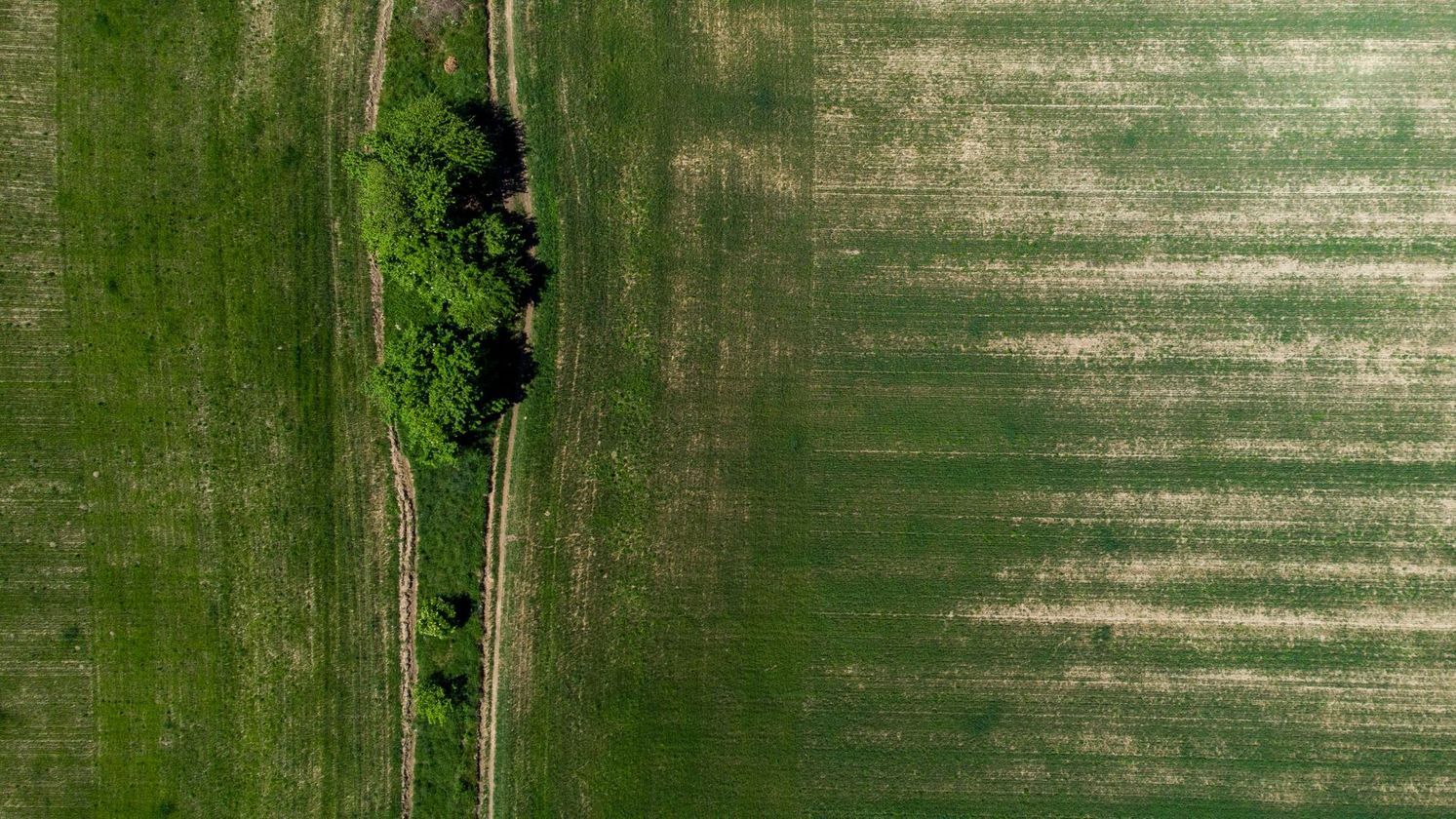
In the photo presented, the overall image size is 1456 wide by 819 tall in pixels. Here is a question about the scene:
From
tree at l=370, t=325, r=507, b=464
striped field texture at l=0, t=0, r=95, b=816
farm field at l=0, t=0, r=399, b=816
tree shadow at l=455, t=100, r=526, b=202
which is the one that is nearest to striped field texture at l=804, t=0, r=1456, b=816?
tree shadow at l=455, t=100, r=526, b=202

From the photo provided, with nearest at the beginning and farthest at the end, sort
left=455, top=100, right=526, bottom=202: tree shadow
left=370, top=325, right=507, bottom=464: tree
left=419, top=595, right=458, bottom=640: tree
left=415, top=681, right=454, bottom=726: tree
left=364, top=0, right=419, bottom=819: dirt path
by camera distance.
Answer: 1. left=370, top=325, right=507, bottom=464: tree
2. left=415, top=681, right=454, bottom=726: tree
3. left=419, top=595, right=458, bottom=640: tree
4. left=364, top=0, right=419, bottom=819: dirt path
5. left=455, top=100, right=526, bottom=202: tree shadow

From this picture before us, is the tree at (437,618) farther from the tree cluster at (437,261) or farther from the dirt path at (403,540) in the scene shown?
the tree cluster at (437,261)

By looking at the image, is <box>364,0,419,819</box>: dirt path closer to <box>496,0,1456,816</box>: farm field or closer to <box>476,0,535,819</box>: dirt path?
<box>476,0,535,819</box>: dirt path

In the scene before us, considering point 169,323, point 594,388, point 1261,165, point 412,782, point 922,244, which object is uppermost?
point 1261,165

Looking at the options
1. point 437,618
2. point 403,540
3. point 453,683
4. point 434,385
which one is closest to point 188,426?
point 403,540

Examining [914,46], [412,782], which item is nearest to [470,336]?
[412,782]

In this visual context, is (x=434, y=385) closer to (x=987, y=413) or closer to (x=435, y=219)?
(x=435, y=219)

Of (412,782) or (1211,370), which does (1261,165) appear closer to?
(1211,370)
